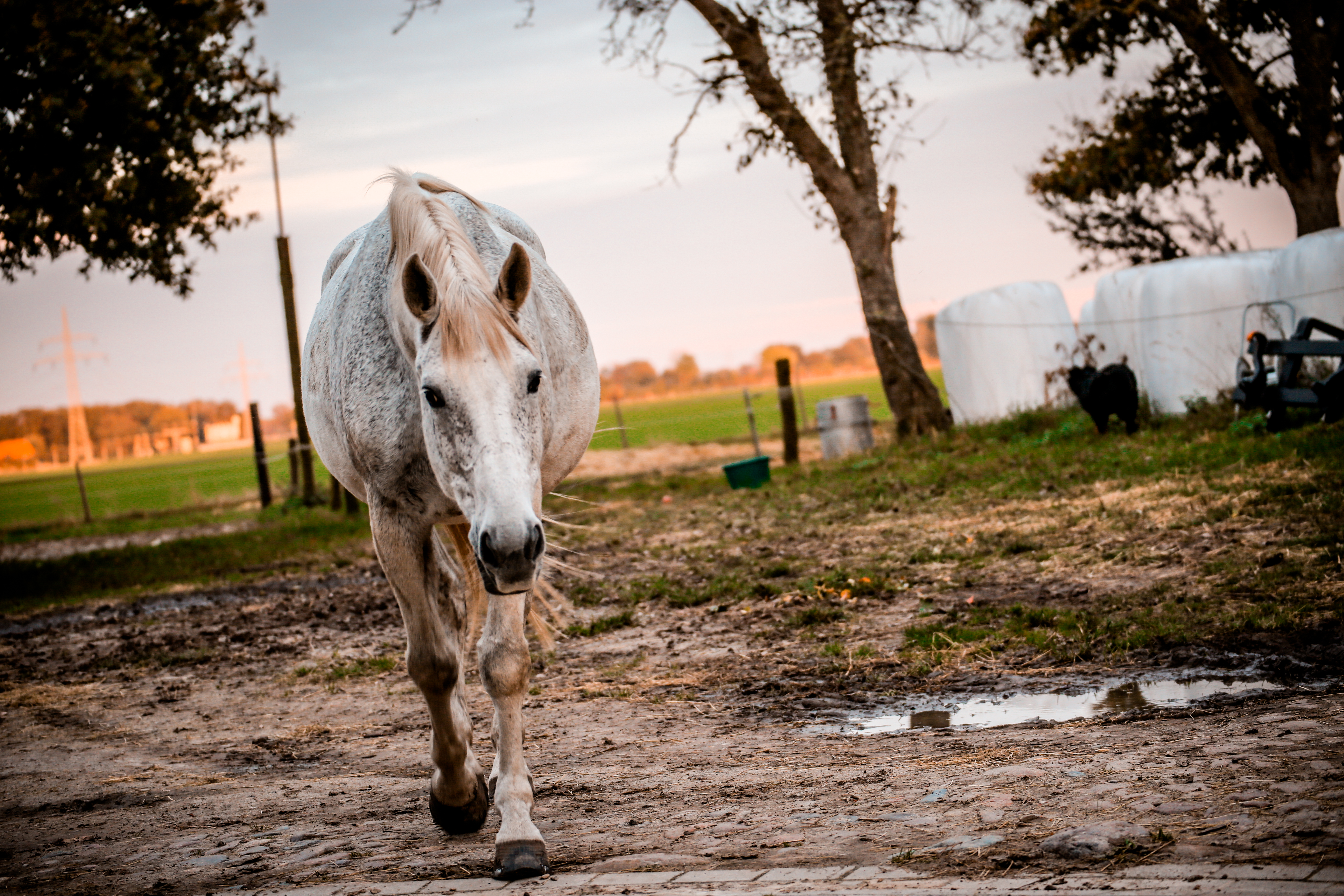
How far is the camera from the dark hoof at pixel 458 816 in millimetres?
3232

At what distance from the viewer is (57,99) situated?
10.1 meters

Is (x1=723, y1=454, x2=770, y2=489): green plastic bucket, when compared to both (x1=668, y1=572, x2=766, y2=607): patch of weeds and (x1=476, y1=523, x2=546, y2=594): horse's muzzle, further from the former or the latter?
(x1=476, y1=523, x2=546, y2=594): horse's muzzle

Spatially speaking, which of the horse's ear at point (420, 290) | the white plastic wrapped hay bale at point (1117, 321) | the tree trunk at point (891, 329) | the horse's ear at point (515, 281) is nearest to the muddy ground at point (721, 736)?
the horse's ear at point (515, 281)

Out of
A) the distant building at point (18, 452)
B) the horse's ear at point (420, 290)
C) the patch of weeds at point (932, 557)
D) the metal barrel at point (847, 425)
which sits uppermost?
the distant building at point (18, 452)

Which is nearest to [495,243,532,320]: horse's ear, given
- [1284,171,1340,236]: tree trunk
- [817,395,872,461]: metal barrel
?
[817,395,872,461]: metal barrel

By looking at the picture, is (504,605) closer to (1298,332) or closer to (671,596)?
(671,596)

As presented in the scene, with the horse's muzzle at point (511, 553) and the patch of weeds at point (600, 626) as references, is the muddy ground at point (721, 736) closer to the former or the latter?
the patch of weeds at point (600, 626)

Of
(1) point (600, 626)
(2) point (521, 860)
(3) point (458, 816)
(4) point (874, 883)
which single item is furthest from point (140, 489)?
(4) point (874, 883)

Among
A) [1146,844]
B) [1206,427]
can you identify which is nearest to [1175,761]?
[1146,844]

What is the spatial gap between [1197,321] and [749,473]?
19.3 feet

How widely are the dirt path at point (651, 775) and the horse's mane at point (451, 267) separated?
145 cm

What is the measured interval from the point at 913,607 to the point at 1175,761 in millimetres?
2877

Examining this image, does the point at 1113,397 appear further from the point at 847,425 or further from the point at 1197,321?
the point at 847,425

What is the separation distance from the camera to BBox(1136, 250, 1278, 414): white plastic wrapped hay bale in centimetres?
1218
